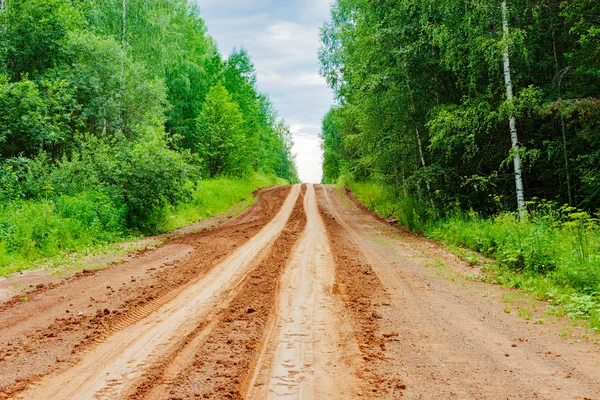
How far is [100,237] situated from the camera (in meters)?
11.9

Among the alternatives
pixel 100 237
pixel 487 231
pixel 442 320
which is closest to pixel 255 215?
pixel 100 237

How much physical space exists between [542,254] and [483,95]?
662 centimetres

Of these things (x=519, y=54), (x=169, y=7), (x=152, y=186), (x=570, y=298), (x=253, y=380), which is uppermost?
(x=169, y=7)

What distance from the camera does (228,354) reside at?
13.4 feet

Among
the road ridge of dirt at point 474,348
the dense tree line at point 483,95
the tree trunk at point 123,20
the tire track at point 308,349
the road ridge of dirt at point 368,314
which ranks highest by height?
the tree trunk at point 123,20

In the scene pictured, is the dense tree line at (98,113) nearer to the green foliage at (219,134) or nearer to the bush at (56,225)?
the green foliage at (219,134)

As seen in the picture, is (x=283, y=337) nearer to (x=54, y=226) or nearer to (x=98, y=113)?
(x=54, y=226)

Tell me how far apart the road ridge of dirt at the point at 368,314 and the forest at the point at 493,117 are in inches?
106

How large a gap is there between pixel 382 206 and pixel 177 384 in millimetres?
18372

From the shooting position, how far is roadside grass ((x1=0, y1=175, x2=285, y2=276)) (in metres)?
9.25

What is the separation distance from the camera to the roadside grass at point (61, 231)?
9250mm

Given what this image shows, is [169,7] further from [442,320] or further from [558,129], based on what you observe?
[442,320]

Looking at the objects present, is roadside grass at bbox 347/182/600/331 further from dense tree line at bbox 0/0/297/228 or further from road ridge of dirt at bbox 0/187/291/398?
dense tree line at bbox 0/0/297/228

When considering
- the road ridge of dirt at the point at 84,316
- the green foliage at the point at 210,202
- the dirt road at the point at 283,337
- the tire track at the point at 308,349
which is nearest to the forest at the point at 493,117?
the dirt road at the point at 283,337
